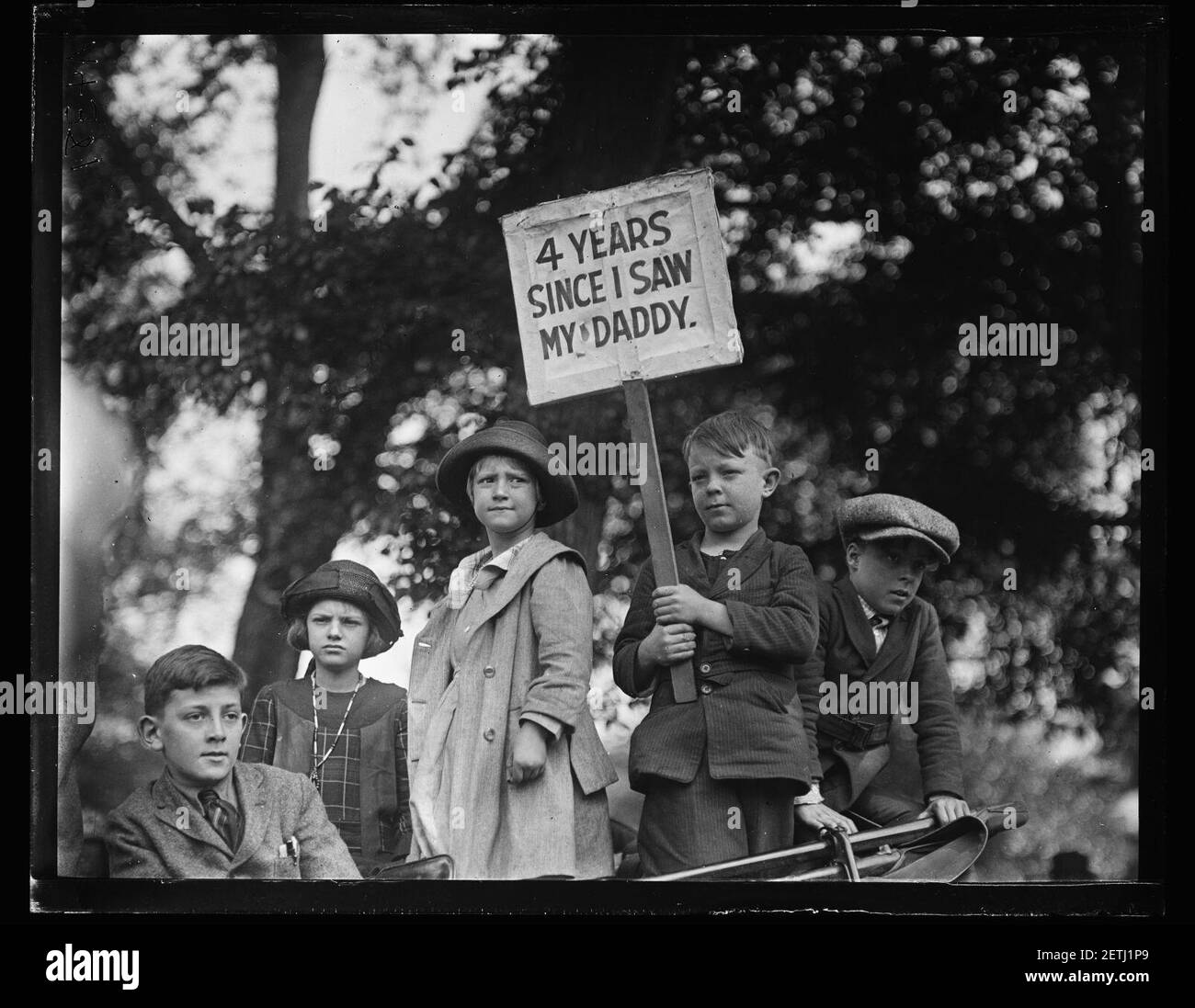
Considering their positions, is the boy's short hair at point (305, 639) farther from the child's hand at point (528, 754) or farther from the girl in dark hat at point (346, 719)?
the child's hand at point (528, 754)

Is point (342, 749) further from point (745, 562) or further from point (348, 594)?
point (745, 562)

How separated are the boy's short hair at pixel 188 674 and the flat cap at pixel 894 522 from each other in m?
2.32

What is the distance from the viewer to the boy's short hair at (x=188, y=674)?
6750mm

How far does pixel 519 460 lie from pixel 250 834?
1.68m

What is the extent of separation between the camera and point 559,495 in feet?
22.2

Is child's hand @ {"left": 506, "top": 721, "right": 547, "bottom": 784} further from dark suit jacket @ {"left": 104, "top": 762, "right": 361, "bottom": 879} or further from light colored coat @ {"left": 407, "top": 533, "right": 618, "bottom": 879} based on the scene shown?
dark suit jacket @ {"left": 104, "top": 762, "right": 361, "bottom": 879}

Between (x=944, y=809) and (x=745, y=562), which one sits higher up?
(x=745, y=562)

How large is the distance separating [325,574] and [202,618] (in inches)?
19.4

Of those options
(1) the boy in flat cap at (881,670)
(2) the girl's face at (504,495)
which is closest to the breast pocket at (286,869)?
(2) the girl's face at (504,495)

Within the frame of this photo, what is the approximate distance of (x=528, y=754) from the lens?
6.52 metres

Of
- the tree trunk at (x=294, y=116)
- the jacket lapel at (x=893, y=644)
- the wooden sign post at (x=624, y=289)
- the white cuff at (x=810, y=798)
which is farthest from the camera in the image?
the tree trunk at (x=294, y=116)

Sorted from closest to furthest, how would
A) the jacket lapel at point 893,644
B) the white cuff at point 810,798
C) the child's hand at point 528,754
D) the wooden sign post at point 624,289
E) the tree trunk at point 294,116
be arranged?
the child's hand at point 528,754
the white cuff at point 810,798
the jacket lapel at point 893,644
the wooden sign post at point 624,289
the tree trunk at point 294,116

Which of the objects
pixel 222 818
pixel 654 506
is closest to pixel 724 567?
pixel 654 506

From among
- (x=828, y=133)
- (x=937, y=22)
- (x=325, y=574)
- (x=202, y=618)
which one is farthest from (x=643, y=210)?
(x=202, y=618)
